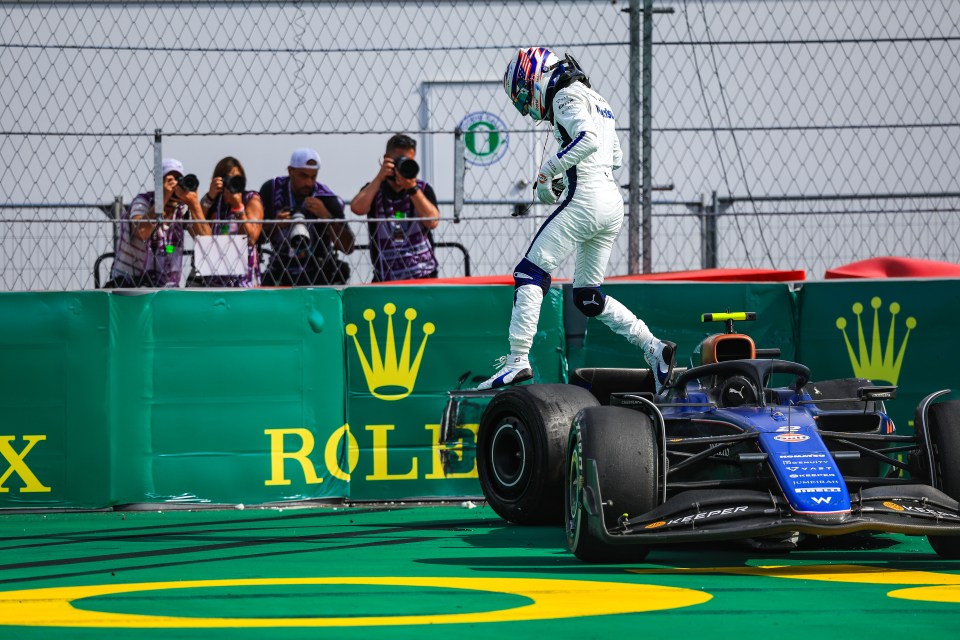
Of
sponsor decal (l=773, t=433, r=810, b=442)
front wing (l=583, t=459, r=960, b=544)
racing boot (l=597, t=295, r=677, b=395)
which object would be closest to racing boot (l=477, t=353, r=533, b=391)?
racing boot (l=597, t=295, r=677, b=395)

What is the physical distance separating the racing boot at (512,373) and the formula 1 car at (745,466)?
1.23 m

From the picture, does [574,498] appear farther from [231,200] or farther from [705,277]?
[231,200]

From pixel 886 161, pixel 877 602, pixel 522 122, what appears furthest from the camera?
pixel 522 122

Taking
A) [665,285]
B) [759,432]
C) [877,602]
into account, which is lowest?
[877,602]

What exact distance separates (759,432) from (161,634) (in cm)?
218

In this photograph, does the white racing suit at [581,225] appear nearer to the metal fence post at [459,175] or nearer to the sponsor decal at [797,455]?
the metal fence post at [459,175]

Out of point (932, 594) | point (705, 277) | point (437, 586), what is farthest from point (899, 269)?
point (437, 586)

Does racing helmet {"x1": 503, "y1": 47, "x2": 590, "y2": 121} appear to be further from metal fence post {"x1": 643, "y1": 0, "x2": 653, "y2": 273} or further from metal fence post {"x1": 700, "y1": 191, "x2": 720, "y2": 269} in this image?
metal fence post {"x1": 700, "y1": 191, "x2": 720, "y2": 269}

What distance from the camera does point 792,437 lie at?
4887mm

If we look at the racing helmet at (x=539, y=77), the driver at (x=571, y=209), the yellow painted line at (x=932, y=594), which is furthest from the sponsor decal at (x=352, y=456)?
the yellow painted line at (x=932, y=594)

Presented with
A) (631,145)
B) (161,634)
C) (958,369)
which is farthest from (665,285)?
(161,634)

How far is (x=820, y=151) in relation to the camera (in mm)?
10039

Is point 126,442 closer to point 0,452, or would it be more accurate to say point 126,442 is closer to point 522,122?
point 0,452

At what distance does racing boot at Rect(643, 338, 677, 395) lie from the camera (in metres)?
6.90
